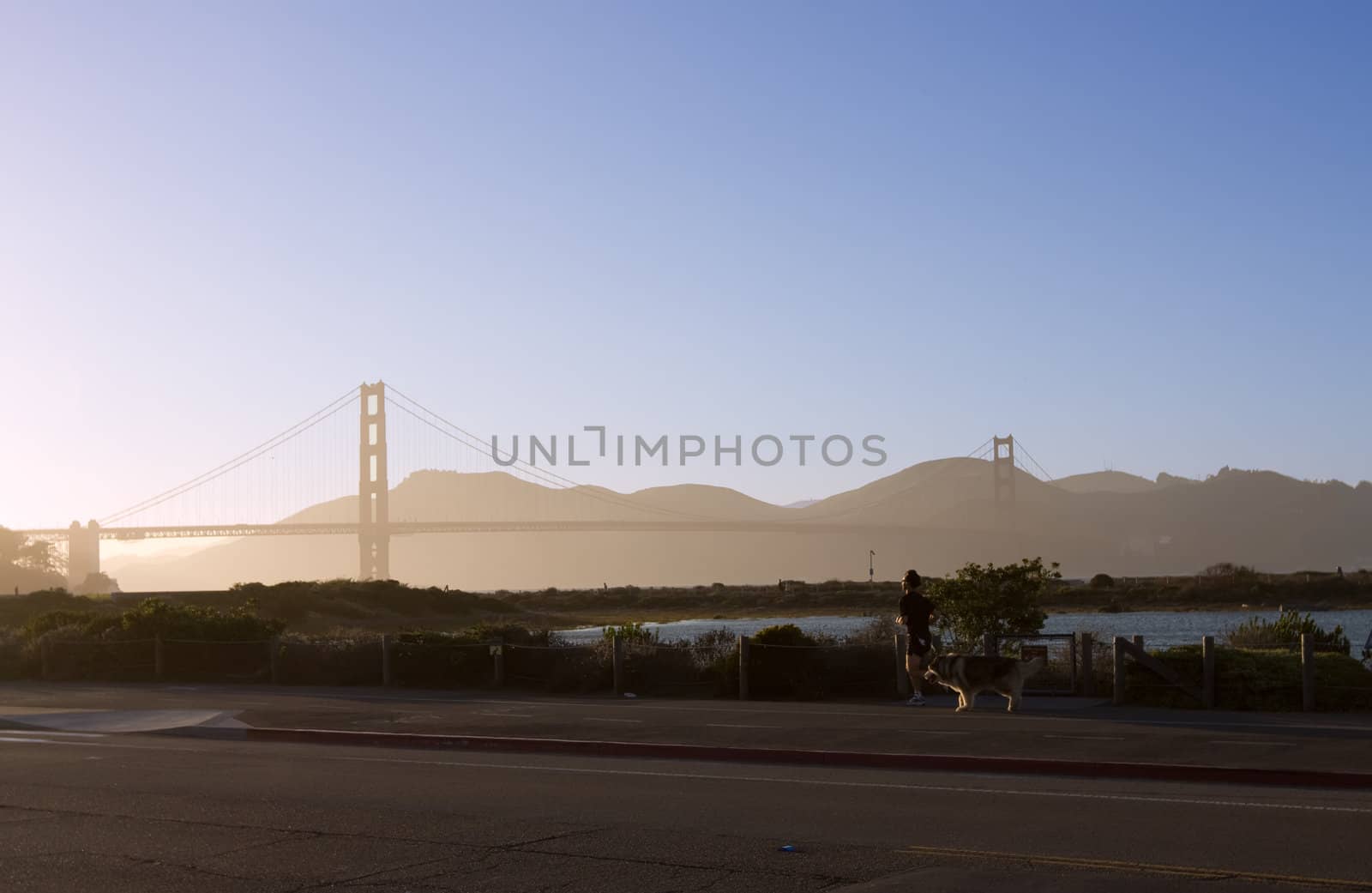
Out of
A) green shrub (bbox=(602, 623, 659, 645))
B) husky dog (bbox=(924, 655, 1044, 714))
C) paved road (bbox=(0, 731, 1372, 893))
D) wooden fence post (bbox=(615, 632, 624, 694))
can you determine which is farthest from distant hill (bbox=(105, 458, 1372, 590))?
paved road (bbox=(0, 731, 1372, 893))

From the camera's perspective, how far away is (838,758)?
48.2 ft

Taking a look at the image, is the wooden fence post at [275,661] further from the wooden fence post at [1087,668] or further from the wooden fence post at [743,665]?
the wooden fence post at [1087,668]

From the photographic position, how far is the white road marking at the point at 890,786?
1112 centimetres

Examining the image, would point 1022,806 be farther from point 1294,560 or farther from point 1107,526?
point 1294,560

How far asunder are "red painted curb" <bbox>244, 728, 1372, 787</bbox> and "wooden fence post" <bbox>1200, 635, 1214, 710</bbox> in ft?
22.9

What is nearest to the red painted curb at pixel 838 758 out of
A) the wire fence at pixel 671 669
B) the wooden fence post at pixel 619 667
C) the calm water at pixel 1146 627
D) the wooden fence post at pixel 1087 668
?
the wooden fence post at pixel 619 667

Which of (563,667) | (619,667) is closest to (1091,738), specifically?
(619,667)

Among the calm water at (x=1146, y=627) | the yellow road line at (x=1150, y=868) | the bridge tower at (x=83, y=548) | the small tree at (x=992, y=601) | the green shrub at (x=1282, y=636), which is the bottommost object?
the calm water at (x=1146, y=627)

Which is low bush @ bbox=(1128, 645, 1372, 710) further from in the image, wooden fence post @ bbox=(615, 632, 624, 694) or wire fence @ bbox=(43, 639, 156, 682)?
wire fence @ bbox=(43, 639, 156, 682)

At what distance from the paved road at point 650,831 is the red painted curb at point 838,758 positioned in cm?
46

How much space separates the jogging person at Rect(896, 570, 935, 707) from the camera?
64.1 feet

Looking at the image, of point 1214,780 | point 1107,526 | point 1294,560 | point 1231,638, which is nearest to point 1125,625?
point 1231,638

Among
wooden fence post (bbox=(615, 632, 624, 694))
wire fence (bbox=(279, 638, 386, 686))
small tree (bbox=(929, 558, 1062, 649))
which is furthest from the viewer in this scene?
wire fence (bbox=(279, 638, 386, 686))

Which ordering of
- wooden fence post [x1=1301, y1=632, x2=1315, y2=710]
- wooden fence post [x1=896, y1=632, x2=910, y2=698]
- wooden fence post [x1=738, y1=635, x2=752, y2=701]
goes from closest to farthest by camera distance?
1. wooden fence post [x1=1301, y1=632, x2=1315, y2=710]
2. wooden fence post [x1=896, y1=632, x2=910, y2=698]
3. wooden fence post [x1=738, y1=635, x2=752, y2=701]
